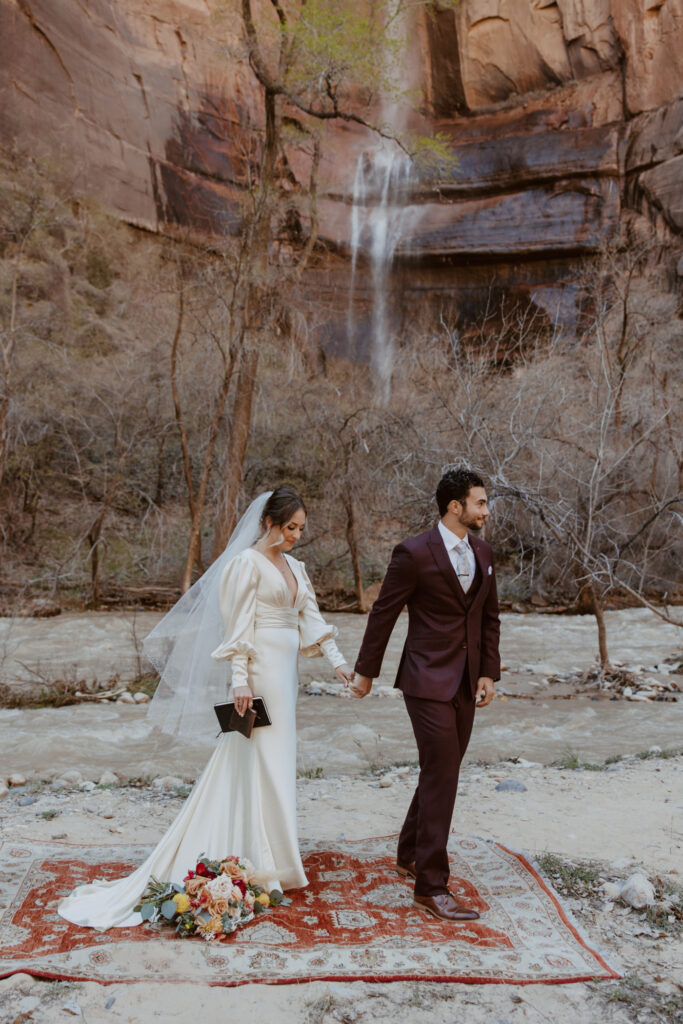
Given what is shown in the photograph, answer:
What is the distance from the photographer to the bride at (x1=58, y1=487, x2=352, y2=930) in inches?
154

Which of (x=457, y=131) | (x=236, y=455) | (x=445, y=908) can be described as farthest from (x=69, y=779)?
(x=457, y=131)

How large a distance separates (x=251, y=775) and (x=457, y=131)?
32.3 m

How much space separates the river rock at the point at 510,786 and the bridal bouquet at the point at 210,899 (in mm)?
2722

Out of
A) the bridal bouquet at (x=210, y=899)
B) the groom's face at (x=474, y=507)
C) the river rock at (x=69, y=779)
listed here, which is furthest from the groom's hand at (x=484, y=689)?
the river rock at (x=69, y=779)

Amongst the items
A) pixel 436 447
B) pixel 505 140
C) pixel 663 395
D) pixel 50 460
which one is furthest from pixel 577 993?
pixel 505 140

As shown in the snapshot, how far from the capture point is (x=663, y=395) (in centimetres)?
1570

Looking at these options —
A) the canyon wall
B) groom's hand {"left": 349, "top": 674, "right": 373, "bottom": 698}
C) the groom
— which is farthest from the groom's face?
the canyon wall

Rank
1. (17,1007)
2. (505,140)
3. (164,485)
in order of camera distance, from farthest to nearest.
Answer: (505,140) → (164,485) → (17,1007)

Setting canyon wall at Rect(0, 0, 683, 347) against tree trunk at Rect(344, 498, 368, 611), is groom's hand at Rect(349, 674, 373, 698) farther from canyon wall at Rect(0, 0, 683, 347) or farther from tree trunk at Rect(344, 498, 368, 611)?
canyon wall at Rect(0, 0, 683, 347)

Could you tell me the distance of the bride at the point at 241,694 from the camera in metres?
3.92

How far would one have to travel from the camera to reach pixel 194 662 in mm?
4336

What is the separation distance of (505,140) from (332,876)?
101ft

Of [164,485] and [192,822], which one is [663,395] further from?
[192,822]

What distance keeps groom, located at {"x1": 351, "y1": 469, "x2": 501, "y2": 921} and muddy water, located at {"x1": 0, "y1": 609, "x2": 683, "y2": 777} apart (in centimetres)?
245
